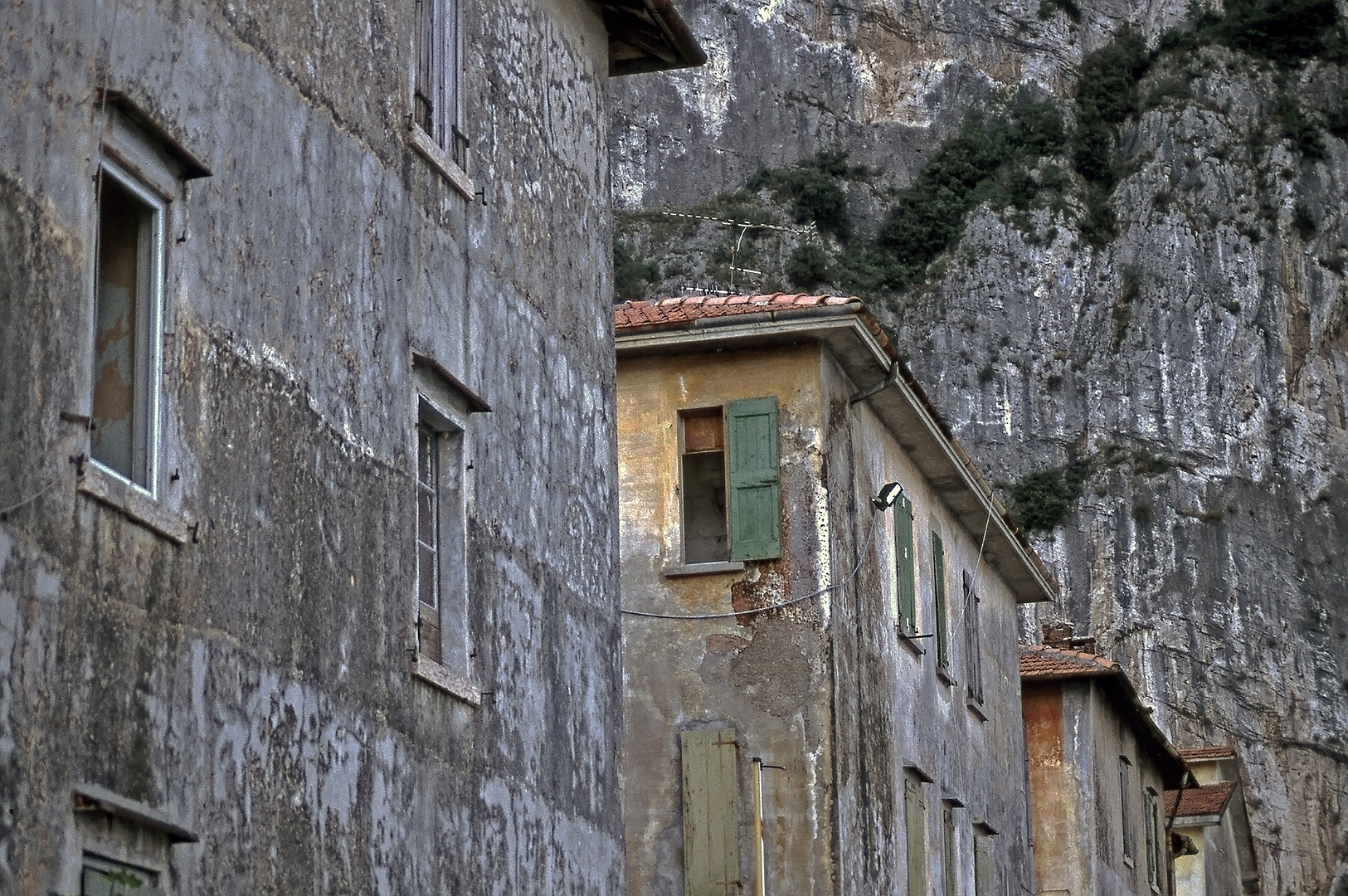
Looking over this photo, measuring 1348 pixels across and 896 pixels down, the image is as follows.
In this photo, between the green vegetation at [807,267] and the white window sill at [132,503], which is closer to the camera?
the white window sill at [132,503]

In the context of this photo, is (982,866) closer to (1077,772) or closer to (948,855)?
(948,855)

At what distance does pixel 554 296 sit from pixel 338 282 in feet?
9.41

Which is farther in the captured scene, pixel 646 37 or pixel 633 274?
pixel 633 274

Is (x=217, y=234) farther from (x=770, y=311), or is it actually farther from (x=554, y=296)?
(x=770, y=311)

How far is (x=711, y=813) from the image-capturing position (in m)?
16.5

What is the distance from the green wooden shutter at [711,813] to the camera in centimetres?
1636

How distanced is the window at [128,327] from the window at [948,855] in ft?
45.0

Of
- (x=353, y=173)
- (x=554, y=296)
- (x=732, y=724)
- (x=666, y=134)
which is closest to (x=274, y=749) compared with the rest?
(x=353, y=173)

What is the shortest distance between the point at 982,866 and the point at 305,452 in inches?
561

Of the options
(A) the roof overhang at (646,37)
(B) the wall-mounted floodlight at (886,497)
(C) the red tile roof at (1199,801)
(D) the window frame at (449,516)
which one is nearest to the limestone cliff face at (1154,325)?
(C) the red tile roof at (1199,801)

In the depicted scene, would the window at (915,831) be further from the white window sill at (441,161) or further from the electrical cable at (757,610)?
the white window sill at (441,161)

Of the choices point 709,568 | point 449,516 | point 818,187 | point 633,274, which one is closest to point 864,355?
point 709,568

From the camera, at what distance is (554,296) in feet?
39.1

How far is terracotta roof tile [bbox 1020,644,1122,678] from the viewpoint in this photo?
83.7 feet
